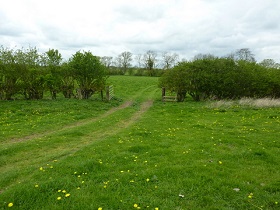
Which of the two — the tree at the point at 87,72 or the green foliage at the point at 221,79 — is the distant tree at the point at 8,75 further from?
the green foliage at the point at 221,79

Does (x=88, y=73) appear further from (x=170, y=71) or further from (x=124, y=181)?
(x=124, y=181)

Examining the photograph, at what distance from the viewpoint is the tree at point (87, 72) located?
22.1 metres

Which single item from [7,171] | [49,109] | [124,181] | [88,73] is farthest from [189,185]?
[88,73]

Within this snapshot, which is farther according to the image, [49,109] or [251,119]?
[49,109]

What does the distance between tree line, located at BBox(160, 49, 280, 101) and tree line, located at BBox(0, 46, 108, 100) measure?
8.40 meters

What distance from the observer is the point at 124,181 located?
582 centimetres

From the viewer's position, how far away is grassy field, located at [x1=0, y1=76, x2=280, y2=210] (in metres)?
5.00

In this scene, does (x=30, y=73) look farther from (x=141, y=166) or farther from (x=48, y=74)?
(x=141, y=166)

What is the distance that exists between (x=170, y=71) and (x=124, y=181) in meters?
20.2

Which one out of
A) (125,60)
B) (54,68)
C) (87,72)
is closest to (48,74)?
(54,68)

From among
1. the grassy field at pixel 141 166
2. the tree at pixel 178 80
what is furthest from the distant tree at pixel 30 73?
the tree at pixel 178 80

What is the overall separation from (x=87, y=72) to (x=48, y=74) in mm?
3703

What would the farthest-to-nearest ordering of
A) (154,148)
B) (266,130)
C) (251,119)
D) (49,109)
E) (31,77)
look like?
(31,77), (49,109), (251,119), (266,130), (154,148)

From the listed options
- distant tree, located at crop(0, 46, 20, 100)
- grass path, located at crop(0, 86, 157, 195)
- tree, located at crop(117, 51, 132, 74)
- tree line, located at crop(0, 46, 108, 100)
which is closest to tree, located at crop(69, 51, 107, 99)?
tree line, located at crop(0, 46, 108, 100)
